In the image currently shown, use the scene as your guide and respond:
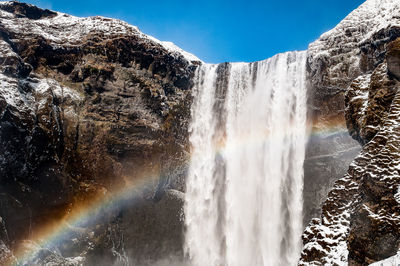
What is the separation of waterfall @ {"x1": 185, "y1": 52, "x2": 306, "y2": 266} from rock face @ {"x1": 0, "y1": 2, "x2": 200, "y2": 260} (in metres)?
1.92

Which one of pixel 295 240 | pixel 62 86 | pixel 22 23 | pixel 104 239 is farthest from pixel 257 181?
pixel 22 23

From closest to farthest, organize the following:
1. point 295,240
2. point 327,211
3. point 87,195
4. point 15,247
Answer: point 327,211, point 15,247, point 295,240, point 87,195

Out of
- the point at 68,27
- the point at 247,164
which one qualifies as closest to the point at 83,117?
the point at 68,27

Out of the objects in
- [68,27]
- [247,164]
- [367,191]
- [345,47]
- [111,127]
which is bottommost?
[367,191]

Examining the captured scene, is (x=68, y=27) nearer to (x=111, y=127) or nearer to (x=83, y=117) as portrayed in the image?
(x=83, y=117)

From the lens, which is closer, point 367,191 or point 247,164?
point 367,191

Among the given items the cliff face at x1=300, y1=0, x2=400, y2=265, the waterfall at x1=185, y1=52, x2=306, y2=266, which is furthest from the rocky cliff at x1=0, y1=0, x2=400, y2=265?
the cliff face at x1=300, y1=0, x2=400, y2=265

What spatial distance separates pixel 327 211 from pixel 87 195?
21276 mm

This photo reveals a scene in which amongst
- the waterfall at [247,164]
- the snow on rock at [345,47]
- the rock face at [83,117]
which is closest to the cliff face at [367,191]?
the snow on rock at [345,47]

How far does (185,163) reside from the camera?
105 feet

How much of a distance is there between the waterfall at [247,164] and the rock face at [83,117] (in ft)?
6.31

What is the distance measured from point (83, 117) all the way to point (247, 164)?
15230mm

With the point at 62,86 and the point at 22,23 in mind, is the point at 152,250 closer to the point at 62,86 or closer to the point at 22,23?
the point at 62,86

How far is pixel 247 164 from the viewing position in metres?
30.6
